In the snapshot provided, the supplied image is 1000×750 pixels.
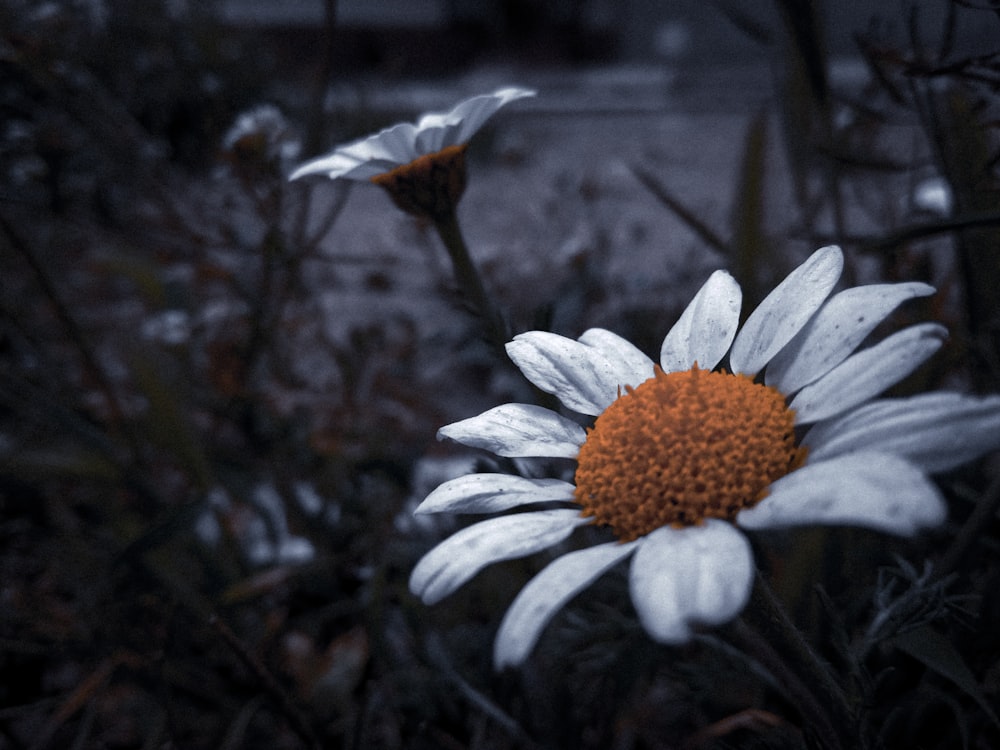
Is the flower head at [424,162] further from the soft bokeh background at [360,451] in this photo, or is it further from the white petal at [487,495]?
the white petal at [487,495]

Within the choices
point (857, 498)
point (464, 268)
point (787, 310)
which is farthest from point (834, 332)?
point (464, 268)

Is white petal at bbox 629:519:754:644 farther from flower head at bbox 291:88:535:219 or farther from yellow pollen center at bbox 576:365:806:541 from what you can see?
flower head at bbox 291:88:535:219

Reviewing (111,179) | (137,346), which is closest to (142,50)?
(111,179)

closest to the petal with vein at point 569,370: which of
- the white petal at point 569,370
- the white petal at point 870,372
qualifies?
the white petal at point 569,370

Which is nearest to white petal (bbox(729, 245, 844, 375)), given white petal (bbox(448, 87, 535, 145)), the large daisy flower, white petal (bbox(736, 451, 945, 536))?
the large daisy flower

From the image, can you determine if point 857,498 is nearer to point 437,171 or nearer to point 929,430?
point 929,430

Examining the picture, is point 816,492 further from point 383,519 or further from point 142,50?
point 142,50
